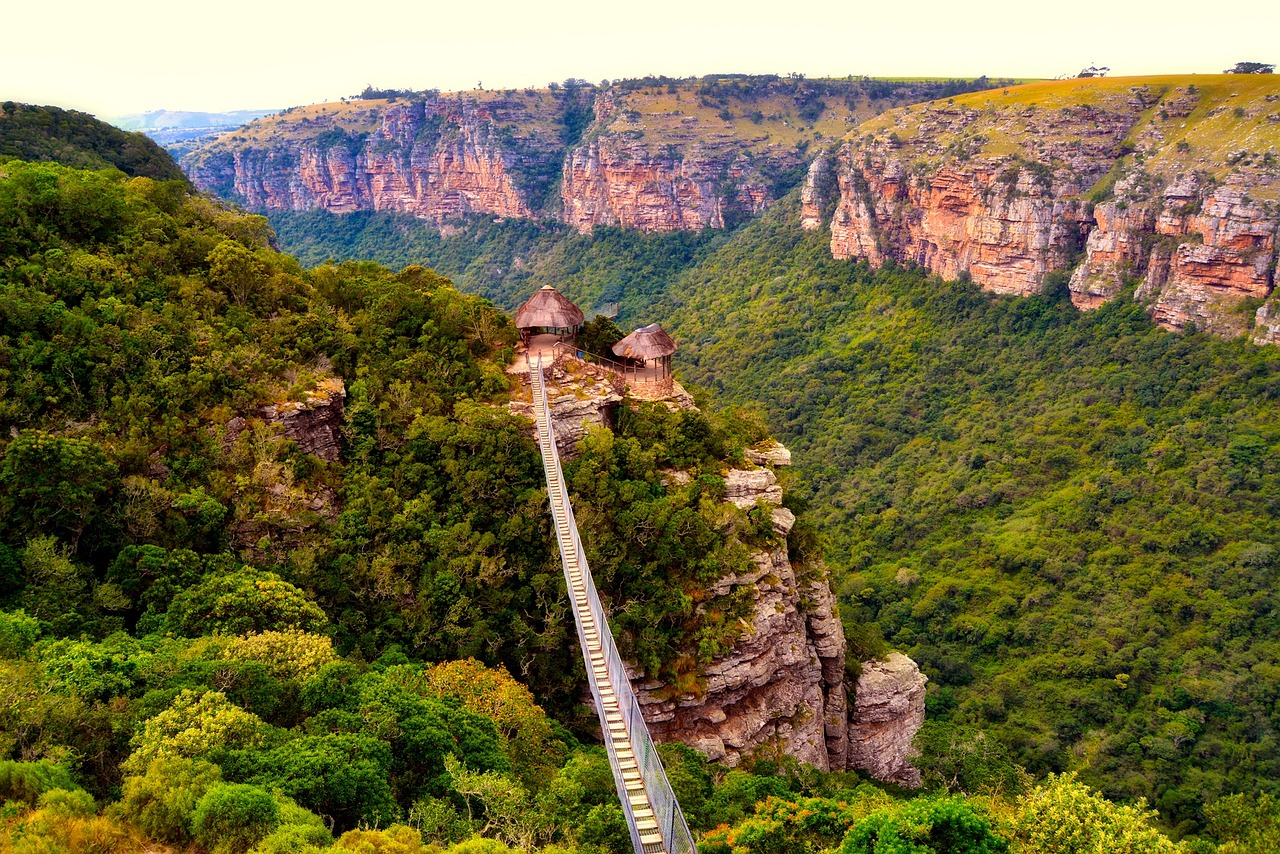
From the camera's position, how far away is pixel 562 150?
127312 millimetres

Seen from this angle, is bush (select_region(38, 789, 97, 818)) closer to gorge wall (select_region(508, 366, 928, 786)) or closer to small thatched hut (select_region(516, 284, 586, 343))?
gorge wall (select_region(508, 366, 928, 786))

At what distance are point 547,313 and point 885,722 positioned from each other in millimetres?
18325

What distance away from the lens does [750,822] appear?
14.6 meters

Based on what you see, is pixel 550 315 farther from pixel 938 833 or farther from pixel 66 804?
pixel 938 833

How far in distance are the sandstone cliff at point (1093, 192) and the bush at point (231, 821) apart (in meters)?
57.0

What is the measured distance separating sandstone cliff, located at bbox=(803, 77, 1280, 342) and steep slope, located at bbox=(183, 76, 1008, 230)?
3098cm

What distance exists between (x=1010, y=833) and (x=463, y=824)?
9336mm

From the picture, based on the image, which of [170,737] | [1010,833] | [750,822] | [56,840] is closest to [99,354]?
[170,737]

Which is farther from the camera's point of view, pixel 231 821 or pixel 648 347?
pixel 648 347

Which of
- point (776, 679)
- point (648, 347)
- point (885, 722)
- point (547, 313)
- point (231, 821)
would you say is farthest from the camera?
point (547, 313)

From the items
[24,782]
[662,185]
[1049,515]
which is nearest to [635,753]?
[24,782]

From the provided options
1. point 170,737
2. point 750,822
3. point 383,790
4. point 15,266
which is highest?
point 15,266

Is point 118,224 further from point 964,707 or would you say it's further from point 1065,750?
point 1065,750

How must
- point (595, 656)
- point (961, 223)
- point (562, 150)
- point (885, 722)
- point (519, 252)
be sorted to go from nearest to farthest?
point (595, 656) < point (885, 722) < point (961, 223) < point (519, 252) < point (562, 150)
